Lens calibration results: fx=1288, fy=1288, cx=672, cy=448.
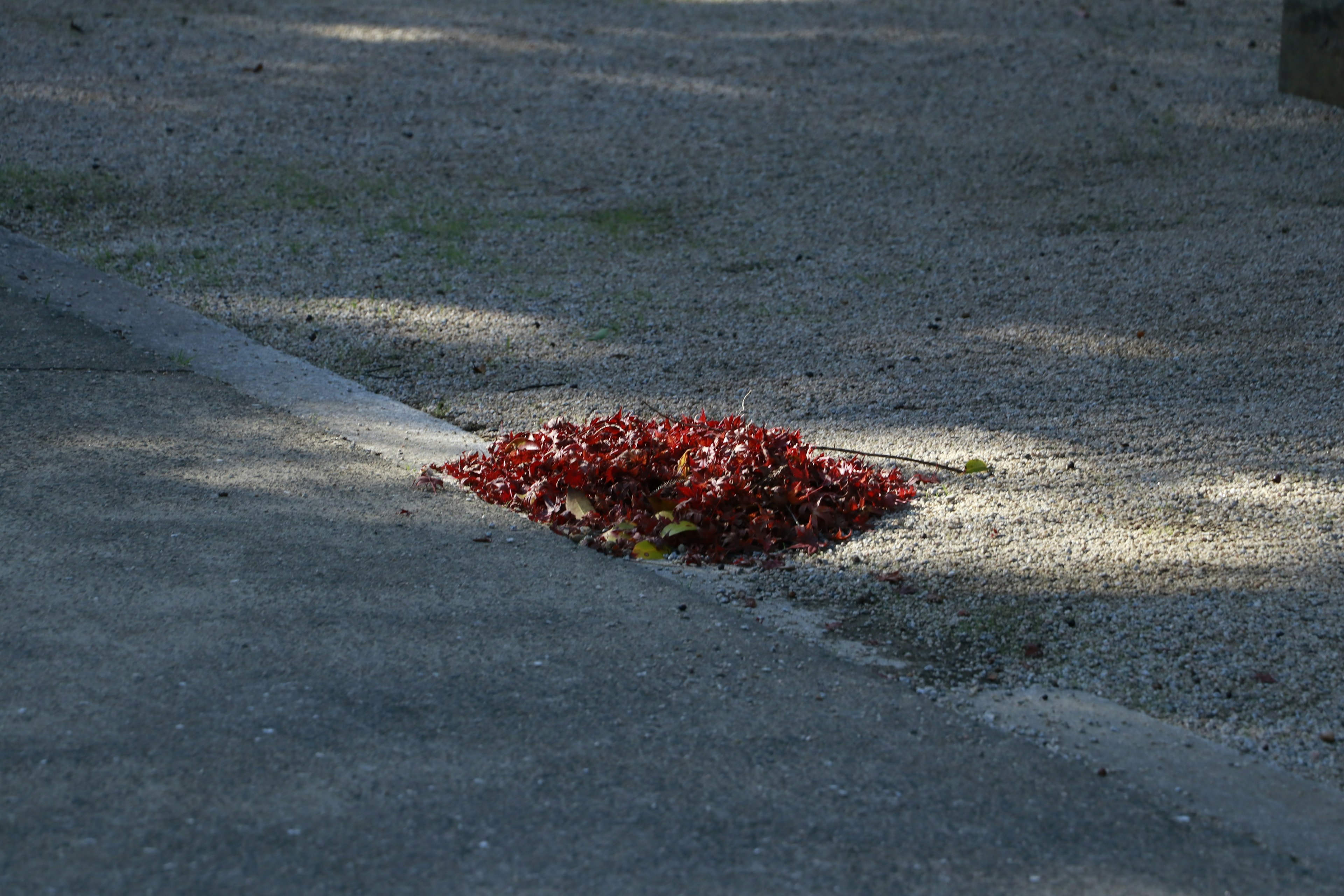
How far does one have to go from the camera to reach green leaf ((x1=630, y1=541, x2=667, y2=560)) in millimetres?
4160

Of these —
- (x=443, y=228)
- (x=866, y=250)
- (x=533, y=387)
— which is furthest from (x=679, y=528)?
(x=443, y=228)

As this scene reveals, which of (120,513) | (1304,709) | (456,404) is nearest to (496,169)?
(456,404)

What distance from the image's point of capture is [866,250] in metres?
7.80

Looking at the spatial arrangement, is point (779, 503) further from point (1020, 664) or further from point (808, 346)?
point (808, 346)

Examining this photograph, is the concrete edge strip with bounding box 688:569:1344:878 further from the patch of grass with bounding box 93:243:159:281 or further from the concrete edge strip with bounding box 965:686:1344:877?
the patch of grass with bounding box 93:243:159:281

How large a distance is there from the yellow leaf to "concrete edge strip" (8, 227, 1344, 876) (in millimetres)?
772

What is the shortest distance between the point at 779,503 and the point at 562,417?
4.74 ft

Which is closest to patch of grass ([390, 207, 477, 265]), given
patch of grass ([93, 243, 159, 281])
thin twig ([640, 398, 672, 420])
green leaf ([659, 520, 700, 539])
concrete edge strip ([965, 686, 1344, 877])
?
patch of grass ([93, 243, 159, 281])

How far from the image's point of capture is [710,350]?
629 cm

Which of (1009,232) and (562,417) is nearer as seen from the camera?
(562,417)

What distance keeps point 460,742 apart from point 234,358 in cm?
349

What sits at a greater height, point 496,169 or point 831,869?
point 496,169

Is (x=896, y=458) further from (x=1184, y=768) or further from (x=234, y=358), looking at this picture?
(x=234, y=358)

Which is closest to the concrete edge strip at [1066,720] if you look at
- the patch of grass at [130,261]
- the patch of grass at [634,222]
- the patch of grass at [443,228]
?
the patch of grass at [130,261]
